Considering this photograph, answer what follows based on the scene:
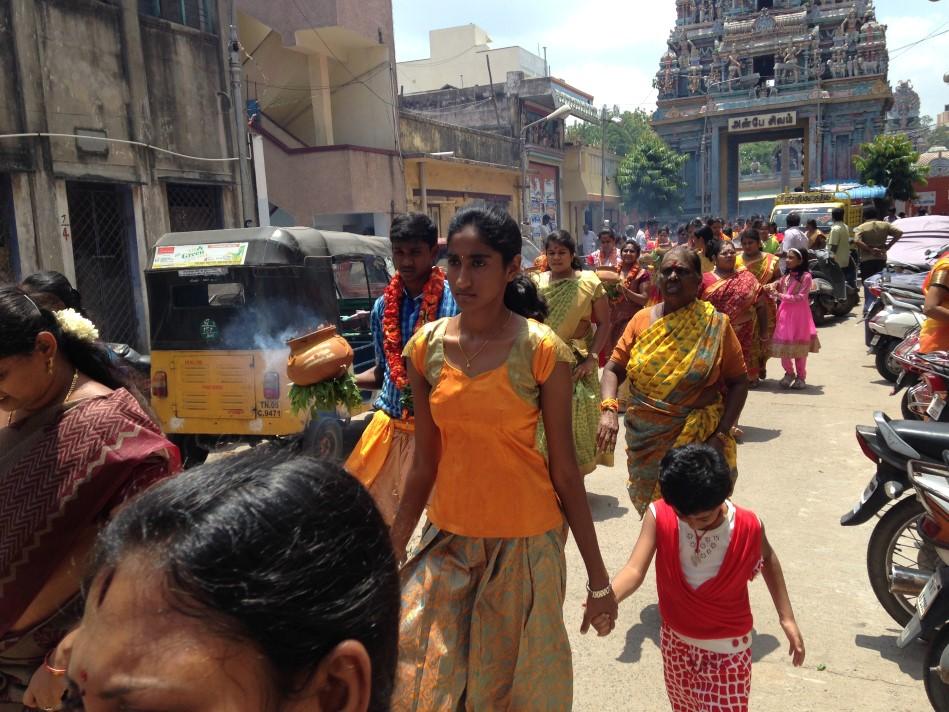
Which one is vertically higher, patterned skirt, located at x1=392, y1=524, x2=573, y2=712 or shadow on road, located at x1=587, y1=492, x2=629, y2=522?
patterned skirt, located at x1=392, y1=524, x2=573, y2=712

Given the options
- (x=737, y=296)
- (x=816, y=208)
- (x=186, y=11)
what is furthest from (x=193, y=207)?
(x=816, y=208)

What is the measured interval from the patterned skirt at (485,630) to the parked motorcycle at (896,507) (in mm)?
1797

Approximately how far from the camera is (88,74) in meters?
10.9

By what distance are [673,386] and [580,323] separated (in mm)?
1733

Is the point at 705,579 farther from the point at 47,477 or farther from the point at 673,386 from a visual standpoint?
the point at 47,477


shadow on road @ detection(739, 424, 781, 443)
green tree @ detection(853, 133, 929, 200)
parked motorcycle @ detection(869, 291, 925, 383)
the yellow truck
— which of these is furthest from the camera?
green tree @ detection(853, 133, 929, 200)

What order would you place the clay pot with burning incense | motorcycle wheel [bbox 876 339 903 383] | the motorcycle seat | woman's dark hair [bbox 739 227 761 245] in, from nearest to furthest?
the motorcycle seat
the clay pot with burning incense
woman's dark hair [bbox 739 227 761 245]
motorcycle wheel [bbox 876 339 903 383]

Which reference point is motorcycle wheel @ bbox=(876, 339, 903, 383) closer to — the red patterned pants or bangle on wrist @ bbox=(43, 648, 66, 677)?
the red patterned pants

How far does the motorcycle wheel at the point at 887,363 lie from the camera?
8.95 metres

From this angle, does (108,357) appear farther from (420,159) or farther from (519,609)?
(420,159)

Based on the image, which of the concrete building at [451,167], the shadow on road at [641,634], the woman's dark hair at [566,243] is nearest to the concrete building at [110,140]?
the concrete building at [451,167]

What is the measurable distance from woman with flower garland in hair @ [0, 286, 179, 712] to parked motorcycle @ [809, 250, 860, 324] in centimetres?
1291

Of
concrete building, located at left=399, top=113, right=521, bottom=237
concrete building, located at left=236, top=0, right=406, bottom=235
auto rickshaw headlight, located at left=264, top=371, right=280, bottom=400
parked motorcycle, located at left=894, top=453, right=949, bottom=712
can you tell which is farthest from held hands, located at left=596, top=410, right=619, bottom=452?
concrete building, located at left=399, top=113, right=521, bottom=237

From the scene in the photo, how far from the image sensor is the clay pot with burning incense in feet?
11.2
